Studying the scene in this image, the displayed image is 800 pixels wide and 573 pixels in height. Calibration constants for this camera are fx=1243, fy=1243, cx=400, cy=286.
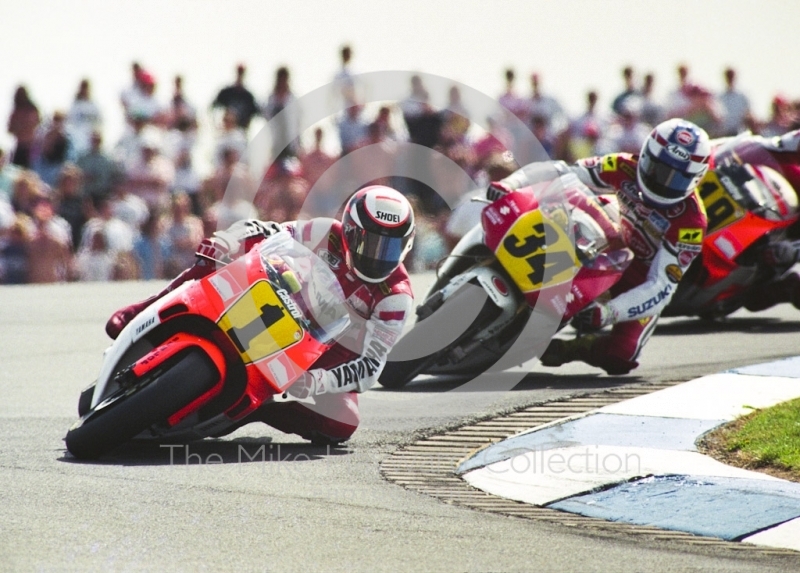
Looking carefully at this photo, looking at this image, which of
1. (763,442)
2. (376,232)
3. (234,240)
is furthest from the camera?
(234,240)

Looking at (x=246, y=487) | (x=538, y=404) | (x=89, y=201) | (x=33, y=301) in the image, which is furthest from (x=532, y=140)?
(x=246, y=487)

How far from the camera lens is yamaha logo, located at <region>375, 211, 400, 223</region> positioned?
23.6 ft

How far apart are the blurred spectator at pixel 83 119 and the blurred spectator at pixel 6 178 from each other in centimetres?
119

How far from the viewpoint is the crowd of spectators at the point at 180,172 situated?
15.6 meters

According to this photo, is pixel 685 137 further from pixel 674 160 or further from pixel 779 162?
pixel 779 162

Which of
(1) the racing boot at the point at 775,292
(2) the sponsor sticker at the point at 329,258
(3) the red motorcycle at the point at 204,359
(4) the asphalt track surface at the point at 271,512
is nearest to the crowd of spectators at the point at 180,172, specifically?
(1) the racing boot at the point at 775,292

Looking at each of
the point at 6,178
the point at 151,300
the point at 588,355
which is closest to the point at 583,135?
the point at 6,178

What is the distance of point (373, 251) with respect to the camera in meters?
7.23

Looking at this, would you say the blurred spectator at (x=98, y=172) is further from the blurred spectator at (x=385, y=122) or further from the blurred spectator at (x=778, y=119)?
the blurred spectator at (x=778, y=119)

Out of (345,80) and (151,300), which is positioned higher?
(345,80)

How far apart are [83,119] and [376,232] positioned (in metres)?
10.8

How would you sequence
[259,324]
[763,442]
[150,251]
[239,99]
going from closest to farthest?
[259,324], [763,442], [150,251], [239,99]

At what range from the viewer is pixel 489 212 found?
30.4 ft

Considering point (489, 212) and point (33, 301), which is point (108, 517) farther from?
point (33, 301)
